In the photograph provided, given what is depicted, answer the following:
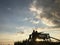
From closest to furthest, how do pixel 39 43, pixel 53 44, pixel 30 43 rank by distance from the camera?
pixel 30 43, pixel 39 43, pixel 53 44

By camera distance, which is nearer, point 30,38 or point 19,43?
point 30,38

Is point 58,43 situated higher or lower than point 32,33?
lower

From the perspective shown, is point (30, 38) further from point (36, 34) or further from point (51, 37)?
point (51, 37)

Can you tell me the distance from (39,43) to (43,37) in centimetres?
1013

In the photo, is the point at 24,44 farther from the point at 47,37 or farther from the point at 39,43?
the point at 47,37

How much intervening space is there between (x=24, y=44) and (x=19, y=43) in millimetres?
4239

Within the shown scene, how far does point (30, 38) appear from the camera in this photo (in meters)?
45.4

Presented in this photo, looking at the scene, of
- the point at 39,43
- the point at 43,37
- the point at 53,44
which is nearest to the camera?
the point at 43,37

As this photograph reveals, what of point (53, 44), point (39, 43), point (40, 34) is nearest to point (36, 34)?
point (40, 34)

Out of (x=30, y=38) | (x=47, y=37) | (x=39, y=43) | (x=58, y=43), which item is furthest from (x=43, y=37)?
(x=58, y=43)

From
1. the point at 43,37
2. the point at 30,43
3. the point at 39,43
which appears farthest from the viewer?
the point at 39,43

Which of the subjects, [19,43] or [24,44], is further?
[19,43]

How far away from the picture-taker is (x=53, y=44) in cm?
5772

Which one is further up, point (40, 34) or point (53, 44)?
point (40, 34)
